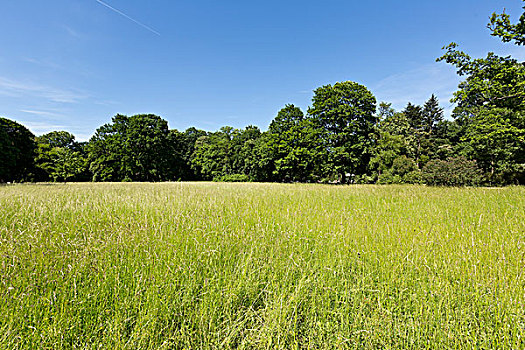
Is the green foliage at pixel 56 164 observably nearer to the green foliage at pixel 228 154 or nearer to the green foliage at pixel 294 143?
the green foliage at pixel 228 154

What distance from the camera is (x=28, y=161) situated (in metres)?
34.1

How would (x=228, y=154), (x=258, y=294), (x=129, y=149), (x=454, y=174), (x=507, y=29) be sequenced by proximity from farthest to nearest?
1. (x=228, y=154)
2. (x=129, y=149)
3. (x=454, y=174)
4. (x=507, y=29)
5. (x=258, y=294)

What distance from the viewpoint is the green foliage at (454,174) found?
19.4 metres

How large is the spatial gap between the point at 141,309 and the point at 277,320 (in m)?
1.22

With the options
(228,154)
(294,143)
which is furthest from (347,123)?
(228,154)

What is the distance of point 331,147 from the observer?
2722 cm

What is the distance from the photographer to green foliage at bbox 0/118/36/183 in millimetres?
28141

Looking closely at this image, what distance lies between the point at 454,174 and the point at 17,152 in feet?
165

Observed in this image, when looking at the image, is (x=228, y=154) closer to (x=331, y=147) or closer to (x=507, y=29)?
(x=331, y=147)

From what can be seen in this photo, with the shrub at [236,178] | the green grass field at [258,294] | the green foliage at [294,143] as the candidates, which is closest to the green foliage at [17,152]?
the shrub at [236,178]

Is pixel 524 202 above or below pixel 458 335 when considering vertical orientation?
above

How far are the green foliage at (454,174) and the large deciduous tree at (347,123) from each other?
6.88 metres

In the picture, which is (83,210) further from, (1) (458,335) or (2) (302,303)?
(1) (458,335)

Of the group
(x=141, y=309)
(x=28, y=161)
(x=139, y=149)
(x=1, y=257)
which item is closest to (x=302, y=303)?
(x=141, y=309)
